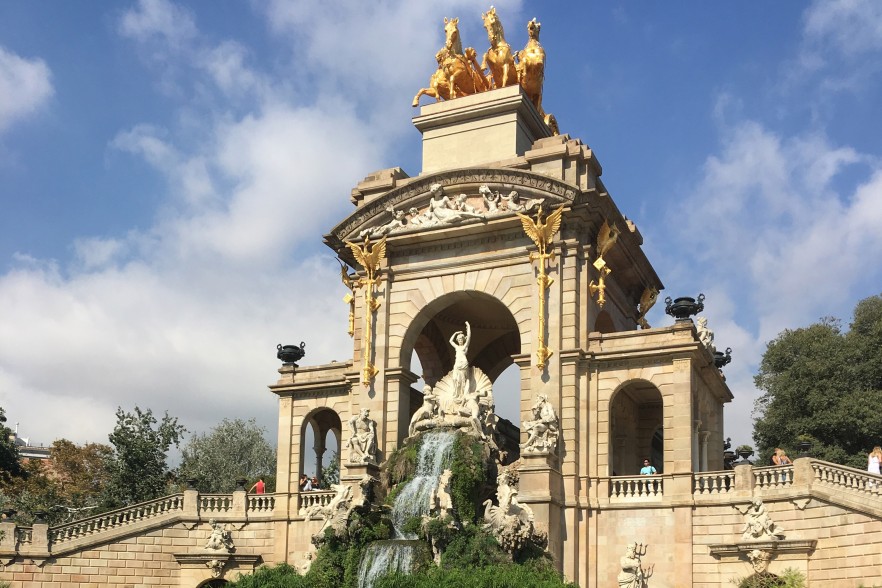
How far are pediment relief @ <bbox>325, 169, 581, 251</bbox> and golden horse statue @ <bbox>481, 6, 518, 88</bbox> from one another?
5.67 meters

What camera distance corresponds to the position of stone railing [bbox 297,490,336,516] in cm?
3516

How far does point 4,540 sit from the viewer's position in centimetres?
3419

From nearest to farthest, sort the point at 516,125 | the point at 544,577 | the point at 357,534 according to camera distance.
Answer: the point at 544,577 → the point at 357,534 → the point at 516,125

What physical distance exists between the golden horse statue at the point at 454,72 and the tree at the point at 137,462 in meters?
17.5

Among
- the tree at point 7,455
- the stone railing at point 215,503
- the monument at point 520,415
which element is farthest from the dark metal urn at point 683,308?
the tree at point 7,455

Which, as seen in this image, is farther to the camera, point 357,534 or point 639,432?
point 639,432

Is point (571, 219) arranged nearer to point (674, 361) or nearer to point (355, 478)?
point (674, 361)

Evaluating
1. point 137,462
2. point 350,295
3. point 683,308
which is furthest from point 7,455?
point 683,308

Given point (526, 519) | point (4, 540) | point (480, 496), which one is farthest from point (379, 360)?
point (4, 540)

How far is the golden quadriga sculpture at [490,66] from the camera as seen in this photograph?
128ft

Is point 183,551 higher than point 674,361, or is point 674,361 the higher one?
point 674,361

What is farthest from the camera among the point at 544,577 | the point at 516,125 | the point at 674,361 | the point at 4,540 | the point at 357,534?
the point at 516,125

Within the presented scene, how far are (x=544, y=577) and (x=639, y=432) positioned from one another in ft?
40.9

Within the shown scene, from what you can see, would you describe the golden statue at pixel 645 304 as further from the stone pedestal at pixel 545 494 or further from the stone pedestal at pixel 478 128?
the stone pedestal at pixel 545 494
